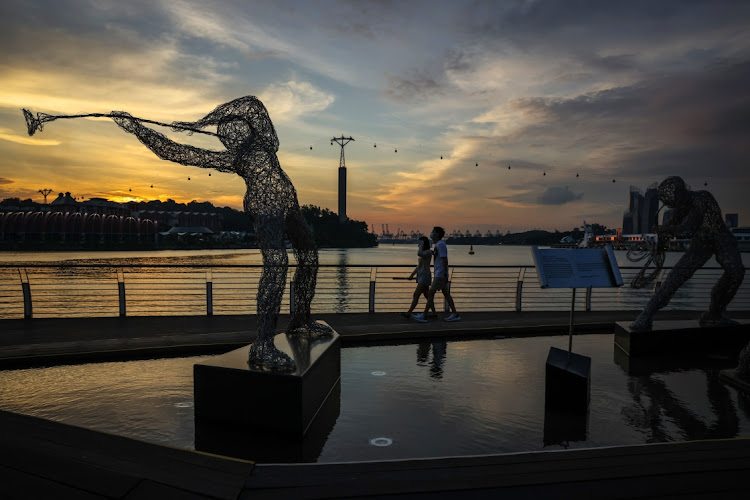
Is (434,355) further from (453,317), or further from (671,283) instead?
(671,283)

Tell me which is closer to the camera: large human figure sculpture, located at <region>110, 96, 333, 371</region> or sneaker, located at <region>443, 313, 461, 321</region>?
large human figure sculpture, located at <region>110, 96, 333, 371</region>

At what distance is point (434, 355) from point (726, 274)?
13.7 feet

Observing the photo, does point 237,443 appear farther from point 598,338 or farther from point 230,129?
point 598,338

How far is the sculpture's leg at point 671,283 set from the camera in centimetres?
652

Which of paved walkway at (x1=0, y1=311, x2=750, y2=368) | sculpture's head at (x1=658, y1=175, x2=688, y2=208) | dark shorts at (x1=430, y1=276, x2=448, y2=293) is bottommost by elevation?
paved walkway at (x1=0, y1=311, x2=750, y2=368)

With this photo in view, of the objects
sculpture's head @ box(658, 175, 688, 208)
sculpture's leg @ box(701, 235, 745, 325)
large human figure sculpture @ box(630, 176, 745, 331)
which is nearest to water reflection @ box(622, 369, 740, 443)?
large human figure sculpture @ box(630, 176, 745, 331)

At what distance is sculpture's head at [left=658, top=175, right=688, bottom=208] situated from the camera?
6.41 metres

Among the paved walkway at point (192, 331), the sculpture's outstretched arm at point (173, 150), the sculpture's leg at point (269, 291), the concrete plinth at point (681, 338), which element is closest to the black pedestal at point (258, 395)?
the sculpture's leg at point (269, 291)

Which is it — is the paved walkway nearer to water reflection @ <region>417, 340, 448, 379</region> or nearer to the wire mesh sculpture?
water reflection @ <region>417, 340, 448, 379</region>

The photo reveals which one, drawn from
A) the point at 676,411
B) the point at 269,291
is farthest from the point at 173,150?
the point at 676,411

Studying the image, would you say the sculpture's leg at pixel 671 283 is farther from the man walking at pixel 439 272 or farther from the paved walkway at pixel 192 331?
the man walking at pixel 439 272

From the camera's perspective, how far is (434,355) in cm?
639

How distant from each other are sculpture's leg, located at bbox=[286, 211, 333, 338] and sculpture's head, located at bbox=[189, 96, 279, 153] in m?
0.85

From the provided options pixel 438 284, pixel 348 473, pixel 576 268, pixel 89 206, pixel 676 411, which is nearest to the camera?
pixel 348 473
